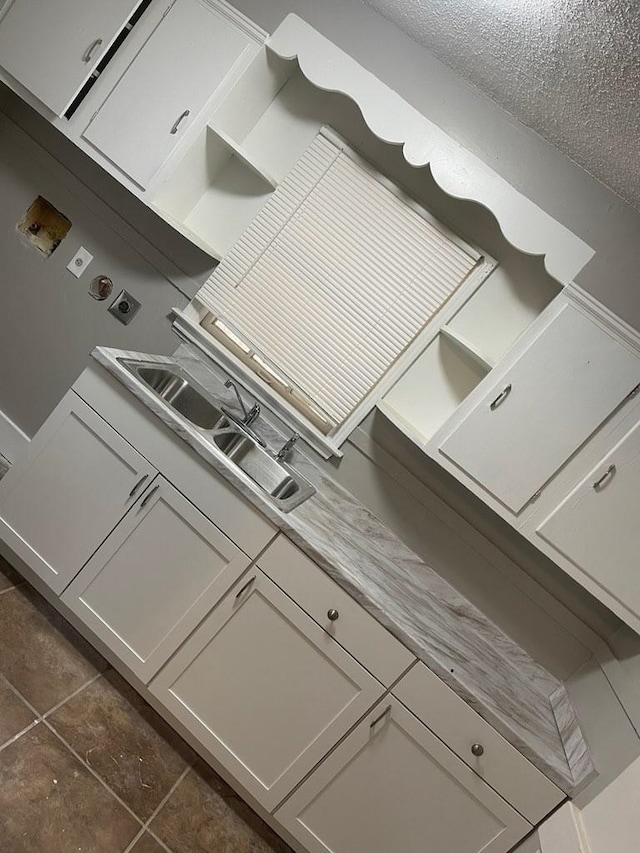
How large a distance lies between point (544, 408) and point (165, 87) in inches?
69.1

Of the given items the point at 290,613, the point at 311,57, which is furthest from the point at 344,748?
the point at 311,57

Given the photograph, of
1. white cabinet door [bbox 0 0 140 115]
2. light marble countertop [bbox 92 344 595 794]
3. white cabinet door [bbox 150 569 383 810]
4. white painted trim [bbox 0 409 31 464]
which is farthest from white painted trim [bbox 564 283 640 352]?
white painted trim [bbox 0 409 31 464]

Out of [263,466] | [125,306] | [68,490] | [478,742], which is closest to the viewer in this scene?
[478,742]

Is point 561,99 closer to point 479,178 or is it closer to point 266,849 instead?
point 479,178

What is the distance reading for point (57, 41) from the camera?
2.51 metres

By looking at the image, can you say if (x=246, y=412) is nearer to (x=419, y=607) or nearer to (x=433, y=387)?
(x=433, y=387)

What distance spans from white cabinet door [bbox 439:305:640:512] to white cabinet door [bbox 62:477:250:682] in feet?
2.88

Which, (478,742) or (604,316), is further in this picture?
(604,316)

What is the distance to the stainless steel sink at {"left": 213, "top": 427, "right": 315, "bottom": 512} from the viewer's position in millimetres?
2564

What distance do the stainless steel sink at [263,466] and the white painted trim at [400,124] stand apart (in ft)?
3.79

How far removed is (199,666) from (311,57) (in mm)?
2158

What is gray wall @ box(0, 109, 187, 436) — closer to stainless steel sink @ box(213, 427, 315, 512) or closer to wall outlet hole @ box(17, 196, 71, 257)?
wall outlet hole @ box(17, 196, 71, 257)

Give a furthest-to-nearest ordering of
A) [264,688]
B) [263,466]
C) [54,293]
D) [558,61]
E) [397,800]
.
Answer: [54,293] → [263,466] → [264,688] → [397,800] → [558,61]

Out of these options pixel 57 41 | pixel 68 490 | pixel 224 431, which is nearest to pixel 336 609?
pixel 224 431
